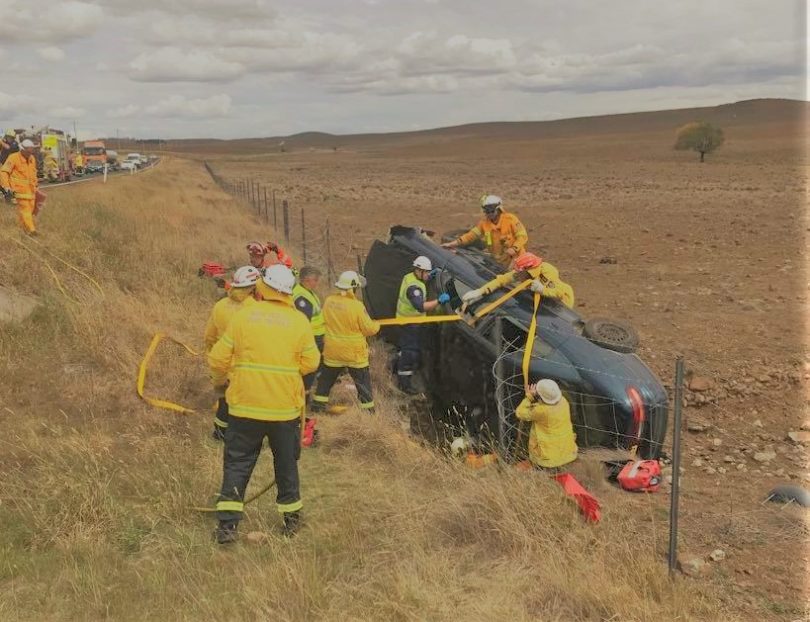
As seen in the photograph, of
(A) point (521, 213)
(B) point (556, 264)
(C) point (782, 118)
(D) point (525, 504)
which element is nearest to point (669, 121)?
(C) point (782, 118)

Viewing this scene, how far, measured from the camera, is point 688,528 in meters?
Answer: 4.40

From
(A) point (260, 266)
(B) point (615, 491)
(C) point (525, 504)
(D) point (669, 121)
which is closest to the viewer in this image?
(C) point (525, 504)

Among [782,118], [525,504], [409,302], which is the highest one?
[782,118]

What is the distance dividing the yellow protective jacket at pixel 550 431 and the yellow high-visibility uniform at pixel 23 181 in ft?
29.6

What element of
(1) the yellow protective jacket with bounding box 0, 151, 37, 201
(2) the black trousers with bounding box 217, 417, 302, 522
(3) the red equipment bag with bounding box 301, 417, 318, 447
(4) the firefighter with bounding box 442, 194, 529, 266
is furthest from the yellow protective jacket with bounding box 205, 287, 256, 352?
(1) the yellow protective jacket with bounding box 0, 151, 37, 201

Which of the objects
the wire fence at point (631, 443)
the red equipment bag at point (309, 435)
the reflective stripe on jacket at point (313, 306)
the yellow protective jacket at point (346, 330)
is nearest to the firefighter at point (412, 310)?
the yellow protective jacket at point (346, 330)

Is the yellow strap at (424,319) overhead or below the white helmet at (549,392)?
overhead

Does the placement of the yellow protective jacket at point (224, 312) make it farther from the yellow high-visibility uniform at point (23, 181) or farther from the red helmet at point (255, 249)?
Answer: the yellow high-visibility uniform at point (23, 181)

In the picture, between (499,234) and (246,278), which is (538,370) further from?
(499,234)

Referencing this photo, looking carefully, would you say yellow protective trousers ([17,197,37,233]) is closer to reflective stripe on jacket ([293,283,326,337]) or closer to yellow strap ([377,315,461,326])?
reflective stripe on jacket ([293,283,326,337])

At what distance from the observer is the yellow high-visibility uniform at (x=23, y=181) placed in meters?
10.4

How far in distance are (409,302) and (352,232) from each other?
1417 cm

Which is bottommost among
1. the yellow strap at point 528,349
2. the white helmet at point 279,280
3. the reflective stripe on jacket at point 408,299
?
the yellow strap at point 528,349

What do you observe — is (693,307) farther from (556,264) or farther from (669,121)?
(669,121)
